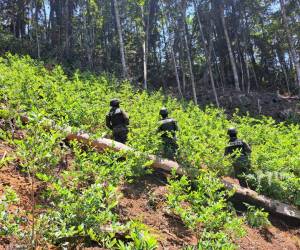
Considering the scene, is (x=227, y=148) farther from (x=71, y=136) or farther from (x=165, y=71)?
(x=165, y=71)

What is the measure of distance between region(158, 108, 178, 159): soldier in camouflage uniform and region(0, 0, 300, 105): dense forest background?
1454 cm

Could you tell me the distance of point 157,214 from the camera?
5766mm

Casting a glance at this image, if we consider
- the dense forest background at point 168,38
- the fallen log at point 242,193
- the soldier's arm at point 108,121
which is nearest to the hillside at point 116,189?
the fallen log at point 242,193

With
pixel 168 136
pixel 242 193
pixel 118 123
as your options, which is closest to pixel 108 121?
pixel 118 123

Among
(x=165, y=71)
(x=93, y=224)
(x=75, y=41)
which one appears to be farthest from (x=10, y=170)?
(x=165, y=71)

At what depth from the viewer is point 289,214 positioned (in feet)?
23.6

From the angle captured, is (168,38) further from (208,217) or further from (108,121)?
(208,217)

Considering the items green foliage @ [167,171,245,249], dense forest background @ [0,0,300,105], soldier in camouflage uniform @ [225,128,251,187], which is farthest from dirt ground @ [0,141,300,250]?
dense forest background @ [0,0,300,105]

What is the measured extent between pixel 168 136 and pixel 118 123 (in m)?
1.20

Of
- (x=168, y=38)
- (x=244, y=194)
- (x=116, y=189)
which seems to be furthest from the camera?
(x=168, y=38)

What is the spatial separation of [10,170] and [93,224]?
209 centimetres

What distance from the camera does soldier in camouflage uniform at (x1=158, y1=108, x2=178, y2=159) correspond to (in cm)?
800

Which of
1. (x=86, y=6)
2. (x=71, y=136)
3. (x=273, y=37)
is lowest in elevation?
(x=71, y=136)

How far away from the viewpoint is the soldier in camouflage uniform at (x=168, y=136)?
800cm
